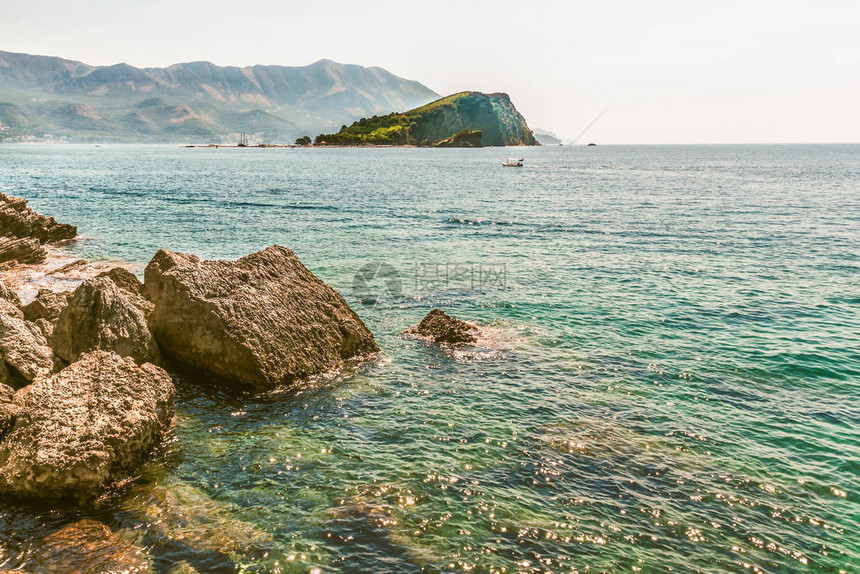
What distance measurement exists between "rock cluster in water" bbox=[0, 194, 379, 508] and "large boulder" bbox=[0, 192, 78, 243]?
21573mm

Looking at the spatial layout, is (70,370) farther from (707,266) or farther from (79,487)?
(707,266)

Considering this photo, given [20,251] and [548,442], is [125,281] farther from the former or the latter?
[20,251]

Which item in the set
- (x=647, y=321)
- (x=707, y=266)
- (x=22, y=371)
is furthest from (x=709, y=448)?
(x=707, y=266)

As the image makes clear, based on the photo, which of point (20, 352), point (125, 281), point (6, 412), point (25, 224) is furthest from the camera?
point (25, 224)

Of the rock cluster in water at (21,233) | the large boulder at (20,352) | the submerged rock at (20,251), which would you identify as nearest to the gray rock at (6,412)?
the large boulder at (20,352)

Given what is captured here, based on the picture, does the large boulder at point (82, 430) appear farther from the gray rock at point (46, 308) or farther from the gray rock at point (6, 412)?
the gray rock at point (46, 308)

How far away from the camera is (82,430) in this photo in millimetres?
11375

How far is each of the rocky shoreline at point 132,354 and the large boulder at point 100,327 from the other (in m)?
0.03

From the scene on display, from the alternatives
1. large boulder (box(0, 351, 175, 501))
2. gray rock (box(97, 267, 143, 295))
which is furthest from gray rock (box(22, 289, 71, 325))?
large boulder (box(0, 351, 175, 501))

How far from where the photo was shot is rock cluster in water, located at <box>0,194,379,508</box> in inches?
440

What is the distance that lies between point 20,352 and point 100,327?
1995mm

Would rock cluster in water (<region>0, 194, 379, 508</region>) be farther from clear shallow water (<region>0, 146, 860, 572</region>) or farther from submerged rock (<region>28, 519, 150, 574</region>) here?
submerged rock (<region>28, 519, 150, 574</region>)

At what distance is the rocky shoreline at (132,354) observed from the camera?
1095cm

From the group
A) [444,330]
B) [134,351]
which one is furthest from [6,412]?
[444,330]
